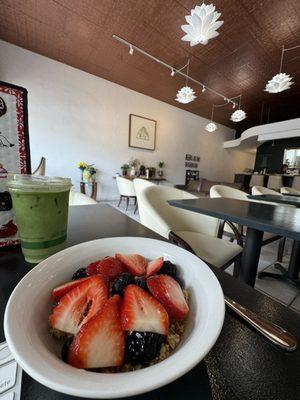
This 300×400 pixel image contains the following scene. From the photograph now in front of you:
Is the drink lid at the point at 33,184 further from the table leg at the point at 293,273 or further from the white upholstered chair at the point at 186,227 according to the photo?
the table leg at the point at 293,273

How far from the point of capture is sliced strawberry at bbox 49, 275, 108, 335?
26 cm

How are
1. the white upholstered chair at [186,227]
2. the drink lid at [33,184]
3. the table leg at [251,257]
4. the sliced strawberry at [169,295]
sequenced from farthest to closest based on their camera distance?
1. the table leg at [251,257]
2. the white upholstered chair at [186,227]
3. the drink lid at [33,184]
4. the sliced strawberry at [169,295]

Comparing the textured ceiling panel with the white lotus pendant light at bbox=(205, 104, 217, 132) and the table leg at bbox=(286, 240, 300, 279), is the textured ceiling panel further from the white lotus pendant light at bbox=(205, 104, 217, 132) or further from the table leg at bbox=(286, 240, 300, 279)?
the table leg at bbox=(286, 240, 300, 279)

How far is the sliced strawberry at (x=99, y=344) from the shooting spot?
214 millimetres

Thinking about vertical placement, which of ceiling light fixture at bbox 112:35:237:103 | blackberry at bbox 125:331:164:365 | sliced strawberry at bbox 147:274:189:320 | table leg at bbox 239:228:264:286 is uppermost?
ceiling light fixture at bbox 112:35:237:103

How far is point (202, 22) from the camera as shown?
1.92 metres

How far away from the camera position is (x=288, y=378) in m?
0.25

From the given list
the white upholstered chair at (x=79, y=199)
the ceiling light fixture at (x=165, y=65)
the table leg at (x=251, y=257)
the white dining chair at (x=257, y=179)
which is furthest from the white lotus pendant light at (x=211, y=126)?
the white upholstered chair at (x=79, y=199)

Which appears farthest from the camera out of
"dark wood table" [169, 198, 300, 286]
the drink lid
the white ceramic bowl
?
"dark wood table" [169, 198, 300, 286]

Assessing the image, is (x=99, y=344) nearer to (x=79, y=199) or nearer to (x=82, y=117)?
(x=79, y=199)

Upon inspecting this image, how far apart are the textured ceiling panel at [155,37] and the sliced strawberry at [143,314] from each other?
12.2 feet

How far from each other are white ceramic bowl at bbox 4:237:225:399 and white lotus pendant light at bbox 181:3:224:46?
2.47m

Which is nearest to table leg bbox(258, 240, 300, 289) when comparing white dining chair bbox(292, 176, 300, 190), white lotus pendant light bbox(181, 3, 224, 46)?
white lotus pendant light bbox(181, 3, 224, 46)

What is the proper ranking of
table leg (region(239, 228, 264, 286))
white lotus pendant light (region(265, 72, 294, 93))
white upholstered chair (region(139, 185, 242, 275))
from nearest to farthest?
1. white upholstered chair (region(139, 185, 242, 275))
2. table leg (region(239, 228, 264, 286))
3. white lotus pendant light (region(265, 72, 294, 93))
